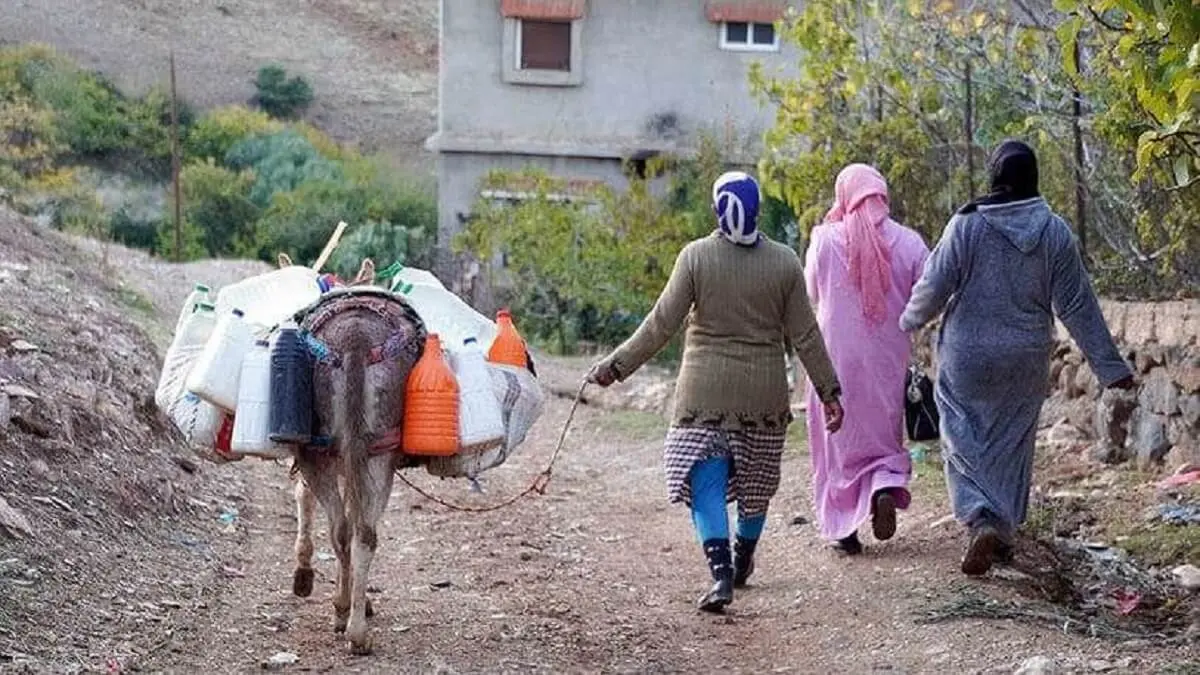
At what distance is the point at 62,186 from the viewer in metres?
29.4

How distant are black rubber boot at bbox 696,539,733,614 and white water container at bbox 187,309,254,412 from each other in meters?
2.11

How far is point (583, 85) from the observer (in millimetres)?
24531

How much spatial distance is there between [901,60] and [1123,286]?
2.42 metres

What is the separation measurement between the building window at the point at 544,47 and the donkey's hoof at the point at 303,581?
1702cm

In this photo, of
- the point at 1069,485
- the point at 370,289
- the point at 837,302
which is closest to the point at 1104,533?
the point at 1069,485

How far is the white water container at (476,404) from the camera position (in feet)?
22.4

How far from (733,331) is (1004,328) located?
43.4 inches

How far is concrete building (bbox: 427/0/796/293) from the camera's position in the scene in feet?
79.6

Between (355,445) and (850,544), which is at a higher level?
(355,445)

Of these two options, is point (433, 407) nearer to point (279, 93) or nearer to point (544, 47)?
point (544, 47)

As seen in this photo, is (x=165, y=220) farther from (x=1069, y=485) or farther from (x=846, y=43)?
(x=1069, y=485)

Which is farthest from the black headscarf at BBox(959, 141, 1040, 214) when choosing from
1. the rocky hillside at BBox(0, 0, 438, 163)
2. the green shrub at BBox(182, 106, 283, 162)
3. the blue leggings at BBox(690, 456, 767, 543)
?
the rocky hillside at BBox(0, 0, 438, 163)

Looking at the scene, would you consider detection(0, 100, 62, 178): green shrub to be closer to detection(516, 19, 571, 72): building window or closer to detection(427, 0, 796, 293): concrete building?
detection(427, 0, 796, 293): concrete building

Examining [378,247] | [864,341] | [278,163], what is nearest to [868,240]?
[864,341]
